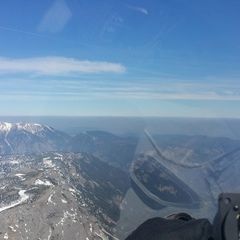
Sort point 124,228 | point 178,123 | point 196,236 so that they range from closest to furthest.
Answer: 1. point 196,236
2. point 178,123
3. point 124,228

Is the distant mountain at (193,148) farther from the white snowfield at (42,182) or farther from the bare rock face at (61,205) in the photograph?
the white snowfield at (42,182)

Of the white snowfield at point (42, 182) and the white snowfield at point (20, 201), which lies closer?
the white snowfield at point (20, 201)

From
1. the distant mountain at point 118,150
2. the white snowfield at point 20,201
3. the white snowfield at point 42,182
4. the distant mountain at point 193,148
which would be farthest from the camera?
the white snowfield at point 42,182

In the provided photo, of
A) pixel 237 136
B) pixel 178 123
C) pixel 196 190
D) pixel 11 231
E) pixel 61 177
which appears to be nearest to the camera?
pixel 237 136

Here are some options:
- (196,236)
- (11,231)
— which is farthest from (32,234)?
(196,236)

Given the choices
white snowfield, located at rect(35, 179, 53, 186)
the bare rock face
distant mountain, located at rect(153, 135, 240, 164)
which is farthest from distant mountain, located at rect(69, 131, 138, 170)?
white snowfield, located at rect(35, 179, 53, 186)

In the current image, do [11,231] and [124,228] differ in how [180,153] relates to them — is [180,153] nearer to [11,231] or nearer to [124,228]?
[124,228]

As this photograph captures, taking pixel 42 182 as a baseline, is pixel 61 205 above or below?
above

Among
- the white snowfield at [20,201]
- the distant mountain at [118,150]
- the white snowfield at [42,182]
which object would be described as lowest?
the white snowfield at [42,182]

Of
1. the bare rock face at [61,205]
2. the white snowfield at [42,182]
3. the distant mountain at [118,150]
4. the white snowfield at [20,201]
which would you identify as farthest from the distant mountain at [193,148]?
the white snowfield at [42,182]

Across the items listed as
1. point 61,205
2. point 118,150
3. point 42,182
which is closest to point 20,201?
point 61,205

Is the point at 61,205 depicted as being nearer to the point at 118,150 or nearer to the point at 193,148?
the point at 118,150
